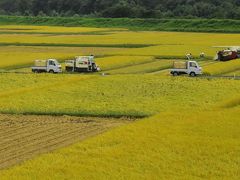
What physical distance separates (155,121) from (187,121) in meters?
0.94

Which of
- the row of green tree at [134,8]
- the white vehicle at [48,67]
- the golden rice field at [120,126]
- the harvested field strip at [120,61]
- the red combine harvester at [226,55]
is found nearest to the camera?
Answer: the golden rice field at [120,126]

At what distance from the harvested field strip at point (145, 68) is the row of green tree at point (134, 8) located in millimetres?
47160

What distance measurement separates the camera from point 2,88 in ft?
87.5

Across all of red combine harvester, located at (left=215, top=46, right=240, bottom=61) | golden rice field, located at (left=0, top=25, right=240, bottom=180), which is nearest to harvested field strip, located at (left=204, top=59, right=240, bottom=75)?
golden rice field, located at (left=0, top=25, right=240, bottom=180)

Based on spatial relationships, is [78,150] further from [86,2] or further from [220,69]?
[86,2]

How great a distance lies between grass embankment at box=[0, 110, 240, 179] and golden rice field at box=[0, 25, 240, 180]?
0.02 m

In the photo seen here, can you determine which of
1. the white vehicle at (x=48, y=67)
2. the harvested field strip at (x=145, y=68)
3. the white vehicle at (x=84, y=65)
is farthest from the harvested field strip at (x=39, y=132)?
the harvested field strip at (x=145, y=68)

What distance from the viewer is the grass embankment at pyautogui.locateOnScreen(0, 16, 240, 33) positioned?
74.0 m

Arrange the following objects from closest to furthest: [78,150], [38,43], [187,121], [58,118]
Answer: [78,150] → [187,121] → [58,118] → [38,43]

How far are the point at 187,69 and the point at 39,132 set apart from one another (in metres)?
15.7

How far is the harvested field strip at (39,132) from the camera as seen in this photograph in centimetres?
1531

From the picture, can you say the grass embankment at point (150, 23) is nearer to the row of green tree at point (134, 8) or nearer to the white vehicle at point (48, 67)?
the row of green tree at point (134, 8)

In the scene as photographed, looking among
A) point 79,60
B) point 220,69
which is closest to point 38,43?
point 79,60

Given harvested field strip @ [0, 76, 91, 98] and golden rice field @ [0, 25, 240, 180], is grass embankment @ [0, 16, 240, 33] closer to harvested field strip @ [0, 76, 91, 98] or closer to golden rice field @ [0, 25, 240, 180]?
golden rice field @ [0, 25, 240, 180]
